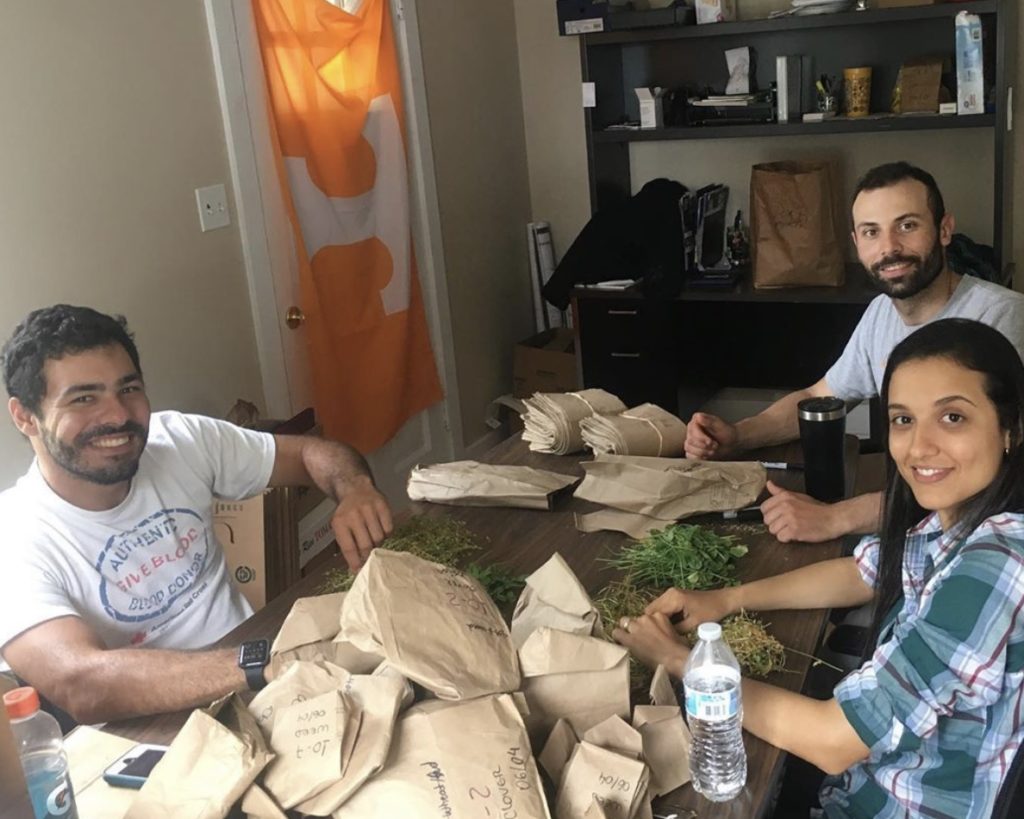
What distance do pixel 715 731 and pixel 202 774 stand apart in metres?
0.55

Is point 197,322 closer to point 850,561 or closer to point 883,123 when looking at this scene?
point 850,561

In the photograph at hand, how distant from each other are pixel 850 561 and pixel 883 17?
7.92ft

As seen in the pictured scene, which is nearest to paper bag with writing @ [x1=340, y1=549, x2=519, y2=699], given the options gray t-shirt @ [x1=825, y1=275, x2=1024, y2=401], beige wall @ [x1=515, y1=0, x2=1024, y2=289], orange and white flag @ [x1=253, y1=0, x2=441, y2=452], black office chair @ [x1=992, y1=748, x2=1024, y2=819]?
black office chair @ [x1=992, y1=748, x2=1024, y2=819]

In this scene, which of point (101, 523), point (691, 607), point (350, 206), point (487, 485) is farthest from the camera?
point (350, 206)

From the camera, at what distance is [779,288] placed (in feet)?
12.3

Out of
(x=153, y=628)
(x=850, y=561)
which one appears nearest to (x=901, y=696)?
(x=850, y=561)

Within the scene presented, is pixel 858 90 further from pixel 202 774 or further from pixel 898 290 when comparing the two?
pixel 202 774

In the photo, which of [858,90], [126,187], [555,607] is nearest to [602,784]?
[555,607]

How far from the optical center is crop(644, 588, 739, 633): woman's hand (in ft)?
4.95

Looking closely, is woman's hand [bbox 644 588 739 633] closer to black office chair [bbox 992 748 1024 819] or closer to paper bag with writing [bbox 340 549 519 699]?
paper bag with writing [bbox 340 549 519 699]

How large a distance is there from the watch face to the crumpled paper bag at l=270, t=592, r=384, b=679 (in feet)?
0.07

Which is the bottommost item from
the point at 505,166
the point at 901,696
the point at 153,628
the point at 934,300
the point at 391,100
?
the point at 153,628

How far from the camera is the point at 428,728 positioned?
44.2 inches

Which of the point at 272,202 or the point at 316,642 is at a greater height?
the point at 272,202
